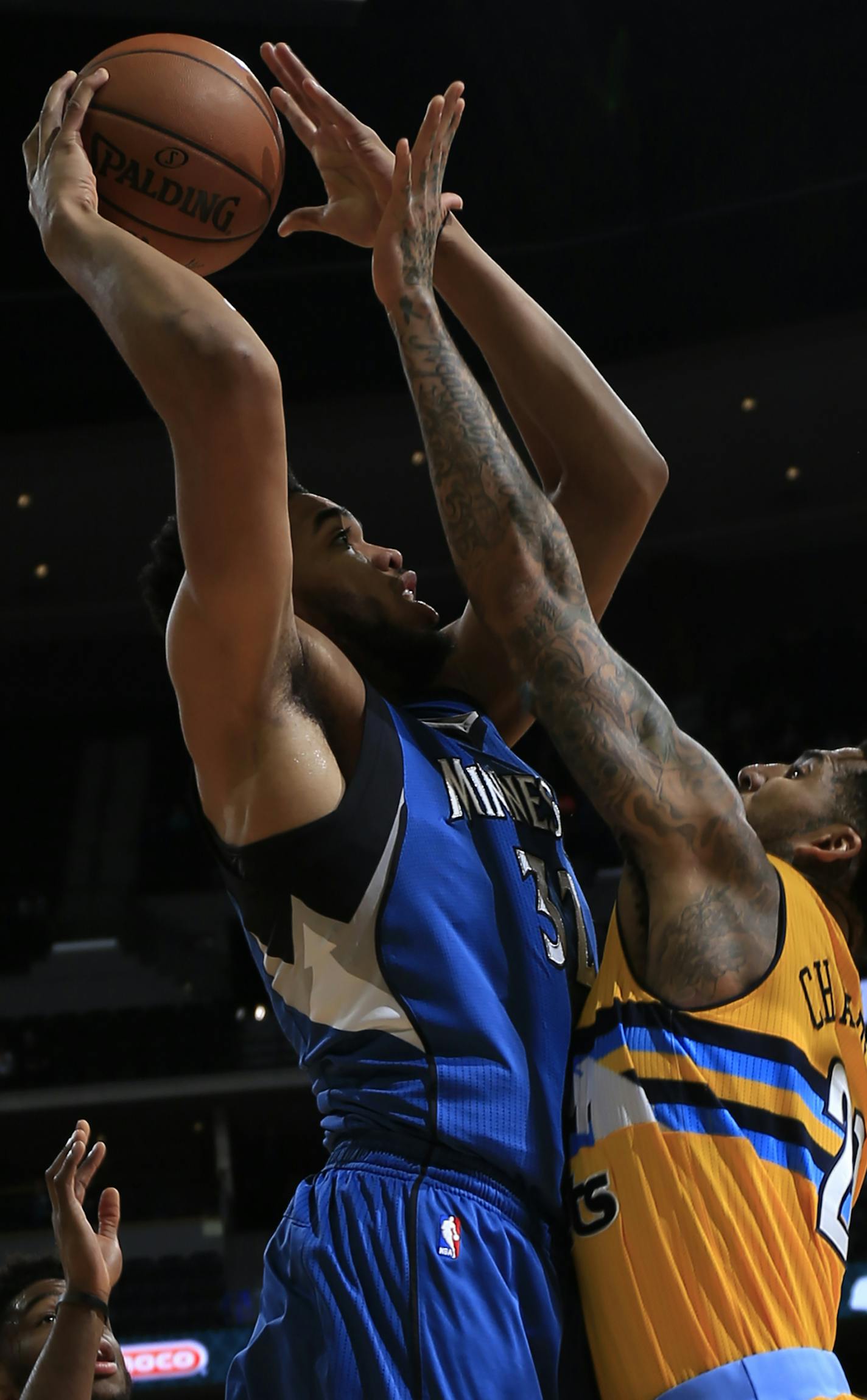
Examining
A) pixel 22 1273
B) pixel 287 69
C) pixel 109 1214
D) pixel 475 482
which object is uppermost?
pixel 287 69

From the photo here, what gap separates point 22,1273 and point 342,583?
2.11m

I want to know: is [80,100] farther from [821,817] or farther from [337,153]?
[821,817]

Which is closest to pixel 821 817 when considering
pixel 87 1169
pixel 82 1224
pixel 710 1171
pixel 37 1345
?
pixel 710 1171

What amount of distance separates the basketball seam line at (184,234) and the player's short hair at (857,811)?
1321 millimetres

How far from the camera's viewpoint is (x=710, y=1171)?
163 cm

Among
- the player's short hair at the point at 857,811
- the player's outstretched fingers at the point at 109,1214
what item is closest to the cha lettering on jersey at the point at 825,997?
the player's short hair at the point at 857,811

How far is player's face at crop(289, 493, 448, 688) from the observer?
219cm

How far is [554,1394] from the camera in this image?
1.64 meters

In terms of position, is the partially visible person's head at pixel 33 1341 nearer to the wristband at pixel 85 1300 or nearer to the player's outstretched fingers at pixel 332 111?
the wristband at pixel 85 1300

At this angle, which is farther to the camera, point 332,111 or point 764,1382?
point 332,111

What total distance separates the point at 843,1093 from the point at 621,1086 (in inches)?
13.1

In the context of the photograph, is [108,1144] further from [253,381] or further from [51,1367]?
[253,381]

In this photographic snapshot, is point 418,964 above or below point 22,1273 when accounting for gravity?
above

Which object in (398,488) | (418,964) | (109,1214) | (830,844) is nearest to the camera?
(418,964)
